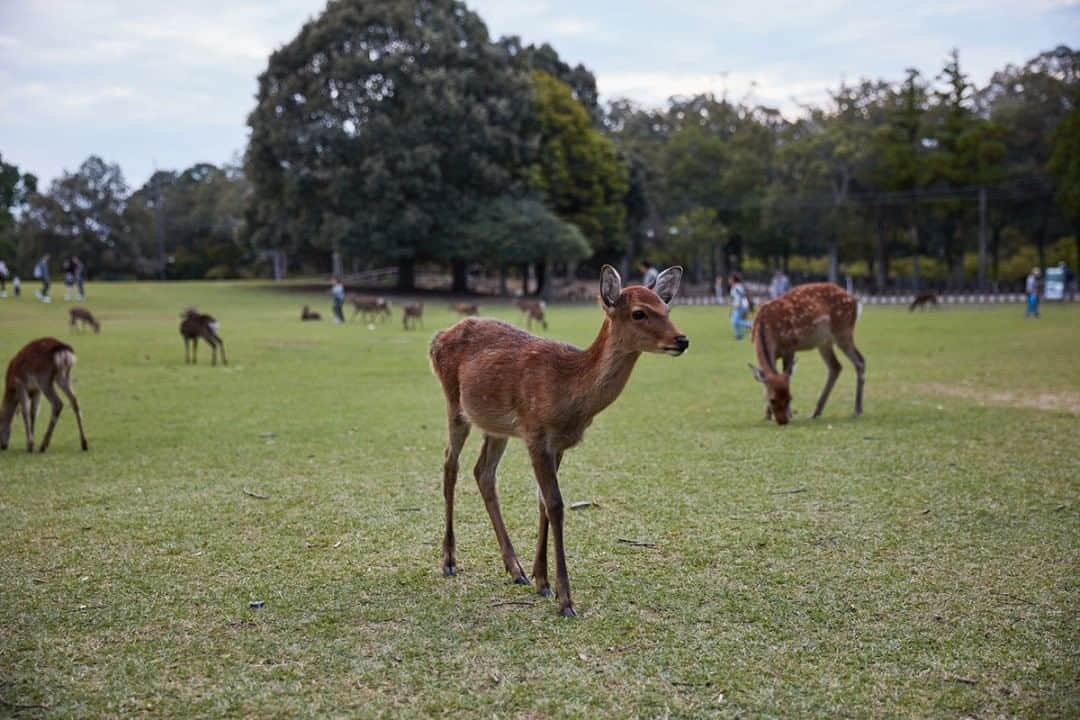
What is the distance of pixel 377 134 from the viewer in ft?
161

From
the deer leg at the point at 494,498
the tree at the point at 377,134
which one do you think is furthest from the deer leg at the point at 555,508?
the tree at the point at 377,134

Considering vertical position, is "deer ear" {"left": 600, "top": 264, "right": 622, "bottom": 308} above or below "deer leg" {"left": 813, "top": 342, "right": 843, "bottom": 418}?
above

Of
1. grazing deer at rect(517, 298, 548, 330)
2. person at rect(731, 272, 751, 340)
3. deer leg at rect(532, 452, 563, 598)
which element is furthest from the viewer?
grazing deer at rect(517, 298, 548, 330)

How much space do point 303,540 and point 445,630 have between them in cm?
220

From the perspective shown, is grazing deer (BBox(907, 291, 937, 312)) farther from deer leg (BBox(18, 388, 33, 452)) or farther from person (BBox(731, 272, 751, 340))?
deer leg (BBox(18, 388, 33, 452))

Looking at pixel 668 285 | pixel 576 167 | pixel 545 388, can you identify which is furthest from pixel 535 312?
pixel 545 388

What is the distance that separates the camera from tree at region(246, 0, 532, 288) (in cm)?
4919

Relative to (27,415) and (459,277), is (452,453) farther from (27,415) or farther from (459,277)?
(459,277)

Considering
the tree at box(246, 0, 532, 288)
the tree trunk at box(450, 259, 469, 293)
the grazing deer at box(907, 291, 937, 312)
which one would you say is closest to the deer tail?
the tree at box(246, 0, 532, 288)

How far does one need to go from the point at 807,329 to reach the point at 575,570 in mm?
7779

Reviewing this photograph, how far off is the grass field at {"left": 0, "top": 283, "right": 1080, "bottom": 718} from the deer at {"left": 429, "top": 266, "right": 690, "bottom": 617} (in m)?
0.42

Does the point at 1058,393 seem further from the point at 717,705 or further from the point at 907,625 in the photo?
the point at 717,705

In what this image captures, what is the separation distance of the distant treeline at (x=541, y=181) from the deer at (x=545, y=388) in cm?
4353

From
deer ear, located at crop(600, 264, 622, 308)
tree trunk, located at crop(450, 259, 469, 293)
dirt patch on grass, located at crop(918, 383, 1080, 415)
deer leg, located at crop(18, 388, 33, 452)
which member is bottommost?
dirt patch on grass, located at crop(918, 383, 1080, 415)
